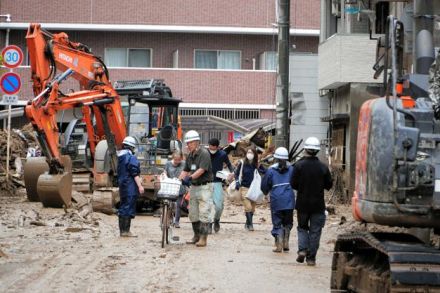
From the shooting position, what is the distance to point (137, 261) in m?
13.7

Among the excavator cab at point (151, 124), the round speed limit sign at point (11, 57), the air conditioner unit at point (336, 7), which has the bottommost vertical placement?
the excavator cab at point (151, 124)

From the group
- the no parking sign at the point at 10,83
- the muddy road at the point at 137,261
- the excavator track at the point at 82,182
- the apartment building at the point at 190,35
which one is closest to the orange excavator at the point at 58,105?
the no parking sign at the point at 10,83

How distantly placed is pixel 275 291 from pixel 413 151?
4568 mm

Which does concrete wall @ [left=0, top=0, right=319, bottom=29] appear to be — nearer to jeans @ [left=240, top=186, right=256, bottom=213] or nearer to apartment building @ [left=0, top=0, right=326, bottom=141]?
apartment building @ [left=0, top=0, right=326, bottom=141]

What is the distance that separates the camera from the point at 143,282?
1163 centimetres

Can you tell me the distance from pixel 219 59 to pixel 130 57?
163 inches

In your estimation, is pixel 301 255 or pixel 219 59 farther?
pixel 219 59

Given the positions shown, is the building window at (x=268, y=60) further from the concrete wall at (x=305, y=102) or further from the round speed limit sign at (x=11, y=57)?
the round speed limit sign at (x=11, y=57)

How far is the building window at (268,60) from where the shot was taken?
1620 inches

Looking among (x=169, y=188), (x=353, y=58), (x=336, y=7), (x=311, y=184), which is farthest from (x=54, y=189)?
(x=336, y=7)

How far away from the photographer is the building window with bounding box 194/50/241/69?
136ft

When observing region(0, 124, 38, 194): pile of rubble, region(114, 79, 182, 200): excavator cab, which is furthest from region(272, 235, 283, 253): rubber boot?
region(0, 124, 38, 194): pile of rubble

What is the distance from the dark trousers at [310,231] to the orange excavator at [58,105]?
28.5 feet

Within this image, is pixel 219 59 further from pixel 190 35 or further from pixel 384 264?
pixel 384 264
